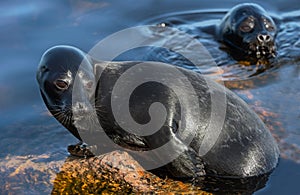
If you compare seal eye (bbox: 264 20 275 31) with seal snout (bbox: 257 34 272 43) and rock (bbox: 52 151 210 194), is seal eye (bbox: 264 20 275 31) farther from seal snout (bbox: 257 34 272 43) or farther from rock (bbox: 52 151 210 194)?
rock (bbox: 52 151 210 194)

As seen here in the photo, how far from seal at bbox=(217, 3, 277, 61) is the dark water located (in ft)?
0.71

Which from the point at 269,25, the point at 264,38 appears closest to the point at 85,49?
the point at 264,38

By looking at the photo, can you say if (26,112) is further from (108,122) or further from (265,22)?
(265,22)

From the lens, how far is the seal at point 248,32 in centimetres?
926

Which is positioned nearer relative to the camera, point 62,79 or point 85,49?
point 62,79

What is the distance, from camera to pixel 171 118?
558 cm

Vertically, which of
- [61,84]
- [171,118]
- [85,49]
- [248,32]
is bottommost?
[248,32]

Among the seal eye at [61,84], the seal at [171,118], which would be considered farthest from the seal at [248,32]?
the seal eye at [61,84]

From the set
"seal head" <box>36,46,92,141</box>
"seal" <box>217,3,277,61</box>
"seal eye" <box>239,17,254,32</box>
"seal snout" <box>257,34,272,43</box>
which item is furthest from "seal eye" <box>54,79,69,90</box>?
"seal eye" <box>239,17,254,32</box>

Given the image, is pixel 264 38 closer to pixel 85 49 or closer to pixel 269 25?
pixel 269 25

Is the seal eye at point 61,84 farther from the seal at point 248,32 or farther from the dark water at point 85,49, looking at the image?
the seal at point 248,32

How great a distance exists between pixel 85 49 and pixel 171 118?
3849 millimetres

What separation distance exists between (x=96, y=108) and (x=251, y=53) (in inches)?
159

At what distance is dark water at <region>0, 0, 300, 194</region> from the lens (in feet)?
20.2
